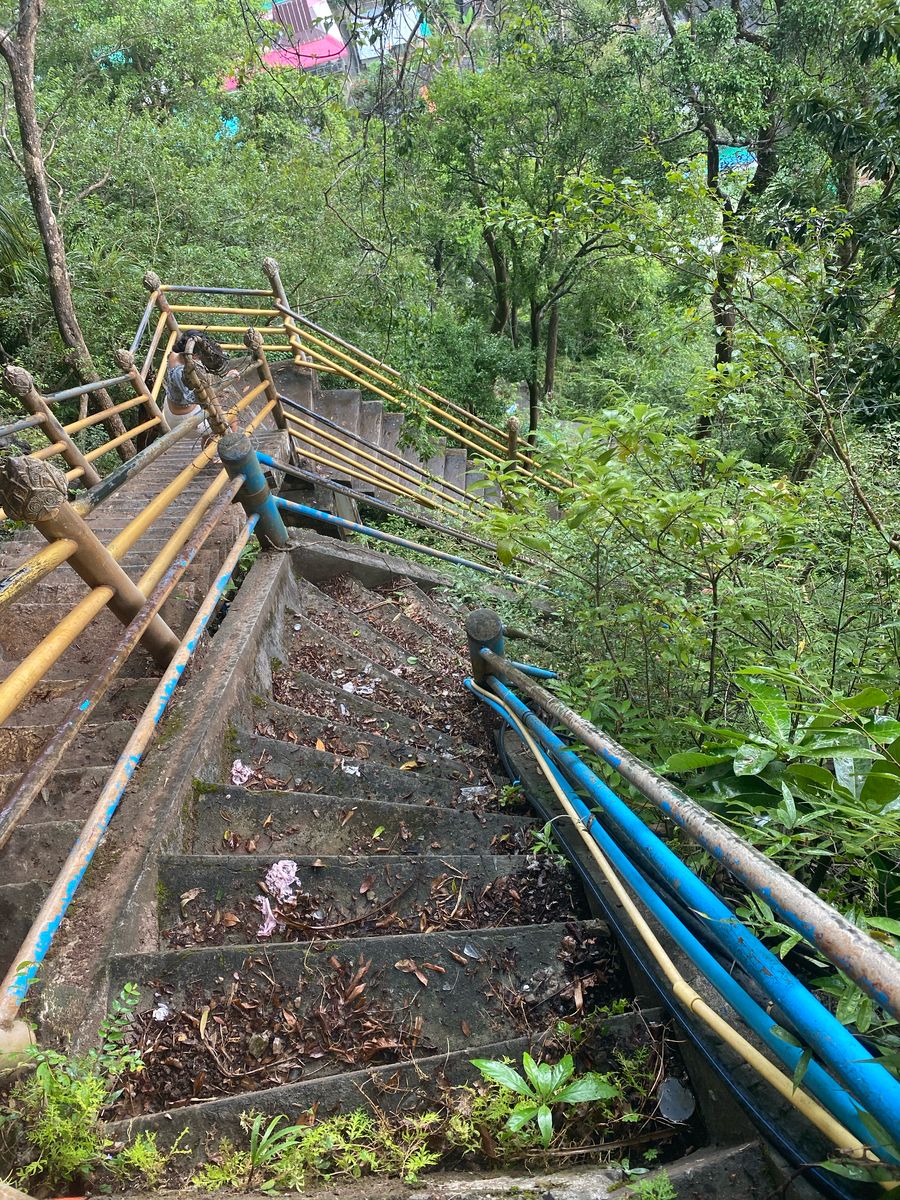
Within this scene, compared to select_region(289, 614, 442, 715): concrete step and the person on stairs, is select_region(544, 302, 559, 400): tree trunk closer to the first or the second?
the person on stairs

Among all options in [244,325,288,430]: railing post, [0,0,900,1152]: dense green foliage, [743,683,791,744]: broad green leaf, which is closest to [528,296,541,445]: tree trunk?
[0,0,900,1152]: dense green foliage

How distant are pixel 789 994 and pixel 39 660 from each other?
171 centimetres

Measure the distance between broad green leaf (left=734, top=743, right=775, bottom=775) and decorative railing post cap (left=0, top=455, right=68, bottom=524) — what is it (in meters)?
1.89

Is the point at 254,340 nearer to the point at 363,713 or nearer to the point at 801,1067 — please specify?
the point at 363,713

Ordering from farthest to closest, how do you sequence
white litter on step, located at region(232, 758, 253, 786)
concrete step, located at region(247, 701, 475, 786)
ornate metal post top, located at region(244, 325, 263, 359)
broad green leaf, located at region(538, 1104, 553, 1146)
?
ornate metal post top, located at region(244, 325, 263, 359)
concrete step, located at region(247, 701, 475, 786)
white litter on step, located at region(232, 758, 253, 786)
broad green leaf, located at region(538, 1104, 553, 1146)

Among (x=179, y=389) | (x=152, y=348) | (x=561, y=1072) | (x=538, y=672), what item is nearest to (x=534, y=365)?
(x=179, y=389)

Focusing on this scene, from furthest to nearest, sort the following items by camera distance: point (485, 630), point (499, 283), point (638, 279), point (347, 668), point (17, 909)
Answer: point (499, 283), point (638, 279), point (347, 668), point (485, 630), point (17, 909)

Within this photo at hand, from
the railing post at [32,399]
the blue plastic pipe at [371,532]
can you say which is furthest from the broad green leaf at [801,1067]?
A: the railing post at [32,399]

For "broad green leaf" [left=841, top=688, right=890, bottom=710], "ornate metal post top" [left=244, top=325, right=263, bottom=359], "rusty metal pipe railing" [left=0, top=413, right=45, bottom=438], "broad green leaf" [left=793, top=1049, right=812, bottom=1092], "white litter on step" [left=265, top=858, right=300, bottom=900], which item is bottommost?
"white litter on step" [left=265, top=858, right=300, bottom=900]

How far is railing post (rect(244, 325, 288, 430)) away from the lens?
15.4 ft

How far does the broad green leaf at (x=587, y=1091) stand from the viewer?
1372 millimetres

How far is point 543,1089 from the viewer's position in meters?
1.39

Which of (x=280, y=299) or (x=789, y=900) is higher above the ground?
(x=280, y=299)

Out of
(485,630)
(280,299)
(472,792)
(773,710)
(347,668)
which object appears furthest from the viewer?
(280,299)
